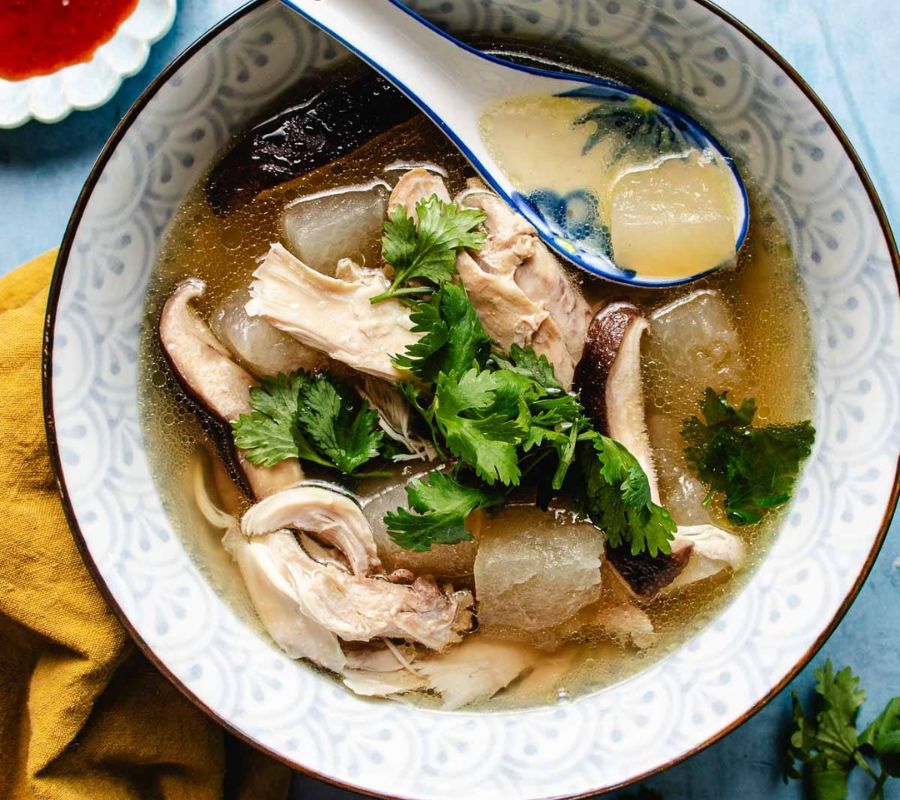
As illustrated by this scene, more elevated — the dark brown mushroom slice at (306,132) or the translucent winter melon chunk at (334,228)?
the dark brown mushroom slice at (306,132)

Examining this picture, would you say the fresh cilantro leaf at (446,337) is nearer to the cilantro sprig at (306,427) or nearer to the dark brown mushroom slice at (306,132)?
the cilantro sprig at (306,427)

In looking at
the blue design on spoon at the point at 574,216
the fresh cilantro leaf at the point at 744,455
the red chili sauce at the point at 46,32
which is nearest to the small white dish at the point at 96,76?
the red chili sauce at the point at 46,32

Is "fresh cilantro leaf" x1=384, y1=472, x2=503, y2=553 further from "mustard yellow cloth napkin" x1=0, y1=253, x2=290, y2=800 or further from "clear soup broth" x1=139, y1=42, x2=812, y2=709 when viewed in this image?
"mustard yellow cloth napkin" x1=0, y1=253, x2=290, y2=800

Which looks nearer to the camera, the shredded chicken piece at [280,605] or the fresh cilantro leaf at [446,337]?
the fresh cilantro leaf at [446,337]

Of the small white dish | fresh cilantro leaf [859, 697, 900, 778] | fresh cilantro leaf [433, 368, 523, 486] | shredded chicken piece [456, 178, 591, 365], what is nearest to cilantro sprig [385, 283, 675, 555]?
fresh cilantro leaf [433, 368, 523, 486]

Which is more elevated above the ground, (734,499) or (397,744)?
(734,499)

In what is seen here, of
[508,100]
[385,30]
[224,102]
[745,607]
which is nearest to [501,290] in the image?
[508,100]

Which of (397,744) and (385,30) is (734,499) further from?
(385,30)

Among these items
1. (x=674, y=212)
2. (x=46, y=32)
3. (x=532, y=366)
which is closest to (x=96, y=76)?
(x=46, y=32)
